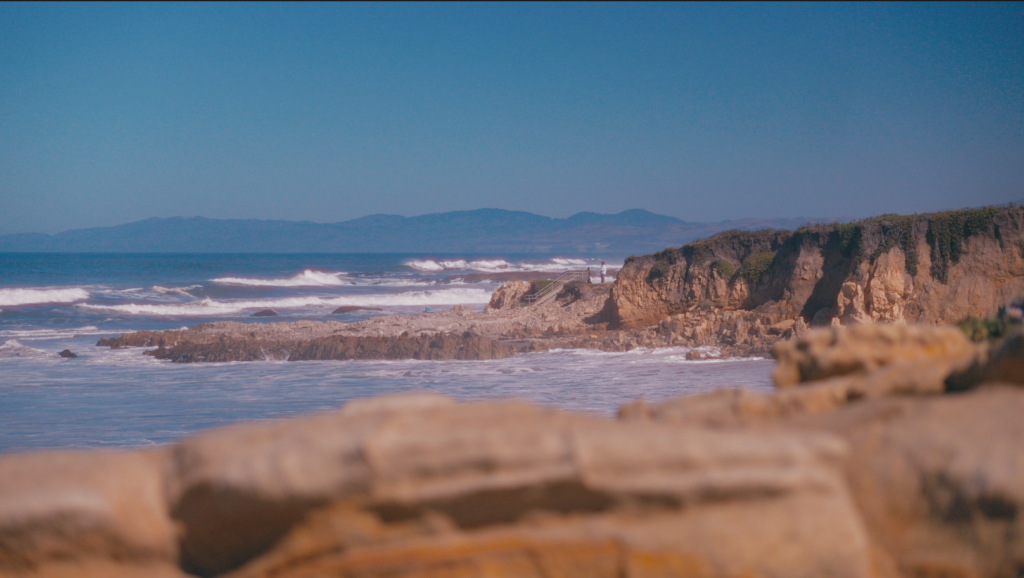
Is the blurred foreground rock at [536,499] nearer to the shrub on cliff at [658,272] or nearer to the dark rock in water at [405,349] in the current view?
the dark rock in water at [405,349]

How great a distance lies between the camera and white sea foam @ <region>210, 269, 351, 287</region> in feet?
206

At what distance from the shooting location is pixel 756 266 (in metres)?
21.7

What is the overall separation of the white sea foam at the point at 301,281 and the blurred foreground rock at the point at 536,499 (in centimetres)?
6075

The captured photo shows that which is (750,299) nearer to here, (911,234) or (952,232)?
(911,234)

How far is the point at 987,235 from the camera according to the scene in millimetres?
17219

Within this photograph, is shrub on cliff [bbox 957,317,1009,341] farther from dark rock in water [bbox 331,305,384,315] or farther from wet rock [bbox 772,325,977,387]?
dark rock in water [bbox 331,305,384,315]

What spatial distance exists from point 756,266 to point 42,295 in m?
43.8

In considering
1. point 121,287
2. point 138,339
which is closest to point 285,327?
point 138,339

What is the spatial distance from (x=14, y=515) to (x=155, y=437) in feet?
27.1

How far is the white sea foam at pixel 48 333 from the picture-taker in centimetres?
2539

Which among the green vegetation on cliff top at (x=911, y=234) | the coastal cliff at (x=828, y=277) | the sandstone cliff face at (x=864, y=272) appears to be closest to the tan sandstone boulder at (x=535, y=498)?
the sandstone cliff face at (x=864, y=272)

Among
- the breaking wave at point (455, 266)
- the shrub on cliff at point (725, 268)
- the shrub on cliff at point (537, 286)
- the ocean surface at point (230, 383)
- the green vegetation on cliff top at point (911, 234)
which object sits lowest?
the ocean surface at point (230, 383)

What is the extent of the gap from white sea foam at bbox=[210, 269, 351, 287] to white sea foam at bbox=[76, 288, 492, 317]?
17924mm

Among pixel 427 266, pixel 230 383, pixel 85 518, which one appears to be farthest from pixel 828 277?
pixel 427 266
